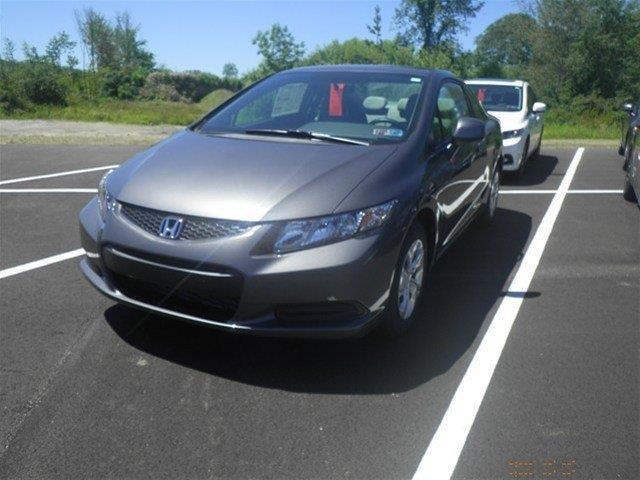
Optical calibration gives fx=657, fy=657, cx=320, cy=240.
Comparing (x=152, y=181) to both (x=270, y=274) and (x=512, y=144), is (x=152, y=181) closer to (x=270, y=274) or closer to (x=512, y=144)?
(x=270, y=274)

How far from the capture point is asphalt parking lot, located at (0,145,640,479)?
270 centimetres

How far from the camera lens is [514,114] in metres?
10.0

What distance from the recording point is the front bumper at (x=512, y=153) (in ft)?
30.6

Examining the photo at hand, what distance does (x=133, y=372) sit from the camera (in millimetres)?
3395

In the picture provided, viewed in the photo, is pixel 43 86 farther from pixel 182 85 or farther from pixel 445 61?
pixel 445 61

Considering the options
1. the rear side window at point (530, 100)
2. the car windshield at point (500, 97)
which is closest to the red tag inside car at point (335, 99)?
the car windshield at point (500, 97)

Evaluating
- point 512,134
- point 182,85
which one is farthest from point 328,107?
point 182,85

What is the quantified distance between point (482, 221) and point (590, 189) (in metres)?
3.31

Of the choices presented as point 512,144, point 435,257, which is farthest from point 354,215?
point 512,144

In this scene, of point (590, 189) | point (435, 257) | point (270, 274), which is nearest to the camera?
point (270, 274)

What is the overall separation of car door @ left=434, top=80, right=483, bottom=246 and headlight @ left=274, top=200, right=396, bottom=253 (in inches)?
39.3

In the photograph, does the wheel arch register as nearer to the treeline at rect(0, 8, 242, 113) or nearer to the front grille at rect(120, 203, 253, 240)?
the front grille at rect(120, 203, 253, 240)

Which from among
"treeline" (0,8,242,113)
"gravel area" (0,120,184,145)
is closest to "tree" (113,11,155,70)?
"treeline" (0,8,242,113)

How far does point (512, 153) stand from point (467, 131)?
521cm
